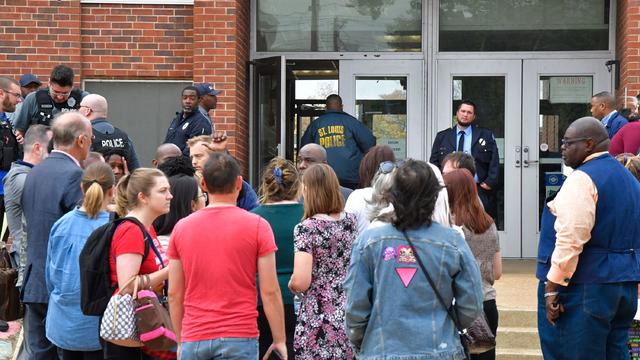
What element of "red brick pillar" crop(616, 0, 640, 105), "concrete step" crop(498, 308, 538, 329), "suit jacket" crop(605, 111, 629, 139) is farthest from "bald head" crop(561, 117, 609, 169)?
"red brick pillar" crop(616, 0, 640, 105)

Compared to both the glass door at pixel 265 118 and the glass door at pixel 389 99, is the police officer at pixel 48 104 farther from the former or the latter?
the glass door at pixel 389 99

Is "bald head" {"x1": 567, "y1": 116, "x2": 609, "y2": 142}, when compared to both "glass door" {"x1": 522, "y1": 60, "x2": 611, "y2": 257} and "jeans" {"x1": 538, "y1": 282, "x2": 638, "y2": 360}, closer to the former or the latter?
"jeans" {"x1": 538, "y1": 282, "x2": 638, "y2": 360}

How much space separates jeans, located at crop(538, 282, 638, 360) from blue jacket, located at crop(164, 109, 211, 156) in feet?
15.6

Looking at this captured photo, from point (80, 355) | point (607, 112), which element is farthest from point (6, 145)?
point (607, 112)

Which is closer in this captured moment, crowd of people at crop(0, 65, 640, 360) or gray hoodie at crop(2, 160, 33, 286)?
crowd of people at crop(0, 65, 640, 360)

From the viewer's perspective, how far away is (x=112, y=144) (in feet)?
26.1

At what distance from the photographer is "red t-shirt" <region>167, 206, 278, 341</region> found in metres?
4.95

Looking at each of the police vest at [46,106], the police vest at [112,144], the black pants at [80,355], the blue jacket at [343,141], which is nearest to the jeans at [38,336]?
the black pants at [80,355]

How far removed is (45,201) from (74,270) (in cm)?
86

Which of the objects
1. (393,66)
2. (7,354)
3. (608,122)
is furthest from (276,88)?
(7,354)

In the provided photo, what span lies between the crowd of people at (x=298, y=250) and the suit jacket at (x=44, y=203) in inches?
0.4

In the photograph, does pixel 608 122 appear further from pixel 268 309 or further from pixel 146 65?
pixel 268 309

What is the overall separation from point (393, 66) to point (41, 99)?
515 cm

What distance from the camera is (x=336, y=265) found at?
5836mm
